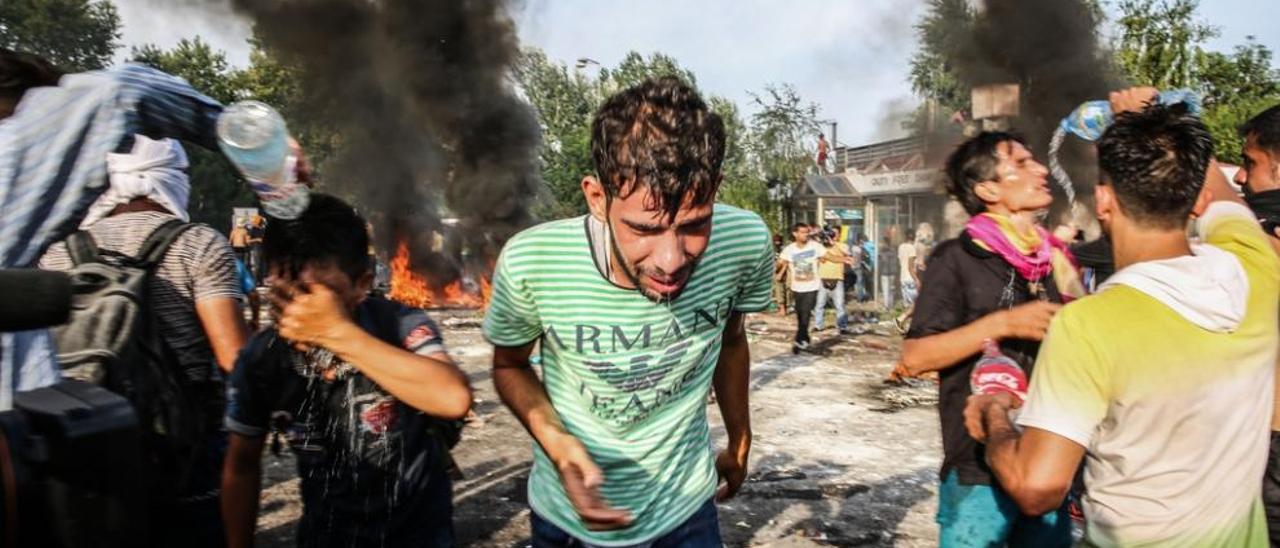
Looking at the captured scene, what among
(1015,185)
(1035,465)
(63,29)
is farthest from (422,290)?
(1035,465)

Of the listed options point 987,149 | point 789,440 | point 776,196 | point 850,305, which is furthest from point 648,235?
point 776,196

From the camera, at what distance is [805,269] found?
12172 millimetres

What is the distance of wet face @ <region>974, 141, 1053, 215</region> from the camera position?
290cm

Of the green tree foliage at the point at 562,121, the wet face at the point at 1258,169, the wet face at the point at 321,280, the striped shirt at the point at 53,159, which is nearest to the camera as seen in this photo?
the striped shirt at the point at 53,159

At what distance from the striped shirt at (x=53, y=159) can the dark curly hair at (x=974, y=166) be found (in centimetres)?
245

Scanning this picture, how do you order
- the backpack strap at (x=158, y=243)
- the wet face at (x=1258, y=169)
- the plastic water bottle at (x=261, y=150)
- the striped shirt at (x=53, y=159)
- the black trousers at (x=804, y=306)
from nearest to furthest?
the striped shirt at (x=53, y=159) → the plastic water bottle at (x=261, y=150) → the backpack strap at (x=158, y=243) → the wet face at (x=1258, y=169) → the black trousers at (x=804, y=306)

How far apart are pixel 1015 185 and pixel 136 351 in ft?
8.60

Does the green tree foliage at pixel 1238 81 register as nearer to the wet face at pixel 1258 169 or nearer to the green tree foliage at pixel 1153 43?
the green tree foliage at pixel 1153 43

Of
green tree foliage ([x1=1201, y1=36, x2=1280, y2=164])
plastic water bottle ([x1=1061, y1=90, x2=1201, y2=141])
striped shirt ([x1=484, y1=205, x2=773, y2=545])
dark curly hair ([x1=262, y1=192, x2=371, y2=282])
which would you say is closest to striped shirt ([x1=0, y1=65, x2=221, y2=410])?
dark curly hair ([x1=262, y1=192, x2=371, y2=282])

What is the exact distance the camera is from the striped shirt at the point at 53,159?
1.79 metres

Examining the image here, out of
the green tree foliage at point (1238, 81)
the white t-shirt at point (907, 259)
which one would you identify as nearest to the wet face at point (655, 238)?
the white t-shirt at point (907, 259)

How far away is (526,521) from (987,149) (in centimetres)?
330

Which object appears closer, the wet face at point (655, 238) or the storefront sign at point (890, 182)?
the wet face at point (655, 238)

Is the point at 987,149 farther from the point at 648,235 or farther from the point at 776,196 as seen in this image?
the point at 776,196
